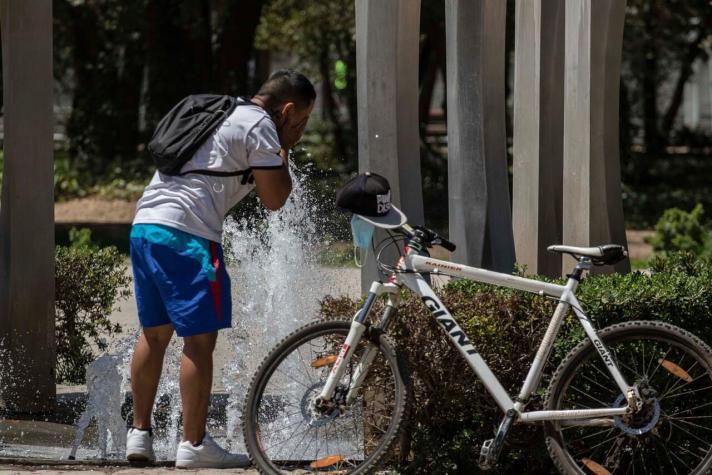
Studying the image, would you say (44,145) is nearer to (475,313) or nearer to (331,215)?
(475,313)

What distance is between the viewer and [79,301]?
7797 millimetres

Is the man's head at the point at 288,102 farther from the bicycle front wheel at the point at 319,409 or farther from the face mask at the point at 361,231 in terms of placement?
the bicycle front wheel at the point at 319,409

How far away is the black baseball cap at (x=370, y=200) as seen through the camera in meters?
5.07

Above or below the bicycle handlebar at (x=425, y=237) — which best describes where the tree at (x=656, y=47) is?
above

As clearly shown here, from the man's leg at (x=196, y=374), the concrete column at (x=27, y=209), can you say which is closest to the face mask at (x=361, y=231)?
the man's leg at (x=196, y=374)

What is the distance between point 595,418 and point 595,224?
211cm

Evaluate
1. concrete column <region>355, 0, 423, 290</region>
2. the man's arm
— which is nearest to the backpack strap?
the man's arm

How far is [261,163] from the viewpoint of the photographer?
17.3 feet

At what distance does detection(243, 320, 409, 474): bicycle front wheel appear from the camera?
5109mm

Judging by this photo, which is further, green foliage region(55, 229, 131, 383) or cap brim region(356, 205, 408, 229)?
green foliage region(55, 229, 131, 383)

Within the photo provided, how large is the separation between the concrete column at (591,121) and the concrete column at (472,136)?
0.40 m

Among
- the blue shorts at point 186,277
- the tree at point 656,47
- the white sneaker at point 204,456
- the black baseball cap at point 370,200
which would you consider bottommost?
the white sneaker at point 204,456

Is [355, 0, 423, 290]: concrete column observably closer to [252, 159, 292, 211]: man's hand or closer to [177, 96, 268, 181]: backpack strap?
[177, 96, 268, 181]: backpack strap

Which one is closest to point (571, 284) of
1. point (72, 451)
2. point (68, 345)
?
point (72, 451)
